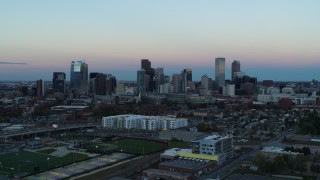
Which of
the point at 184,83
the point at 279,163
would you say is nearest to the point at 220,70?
the point at 184,83

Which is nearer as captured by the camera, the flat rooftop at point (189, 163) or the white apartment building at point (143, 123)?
the flat rooftop at point (189, 163)

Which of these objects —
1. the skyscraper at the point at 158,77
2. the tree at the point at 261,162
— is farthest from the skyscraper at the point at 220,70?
the tree at the point at 261,162

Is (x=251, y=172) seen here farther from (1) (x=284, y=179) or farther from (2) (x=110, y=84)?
(2) (x=110, y=84)

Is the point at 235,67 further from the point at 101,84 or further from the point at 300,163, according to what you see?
the point at 300,163

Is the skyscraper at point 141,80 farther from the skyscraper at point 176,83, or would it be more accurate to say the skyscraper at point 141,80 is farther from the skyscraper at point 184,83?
the skyscraper at point 184,83

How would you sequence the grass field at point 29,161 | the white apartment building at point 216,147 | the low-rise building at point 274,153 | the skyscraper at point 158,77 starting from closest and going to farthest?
the grass field at point 29,161 < the low-rise building at point 274,153 < the white apartment building at point 216,147 < the skyscraper at point 158,77

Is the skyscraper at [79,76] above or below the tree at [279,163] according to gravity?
above
